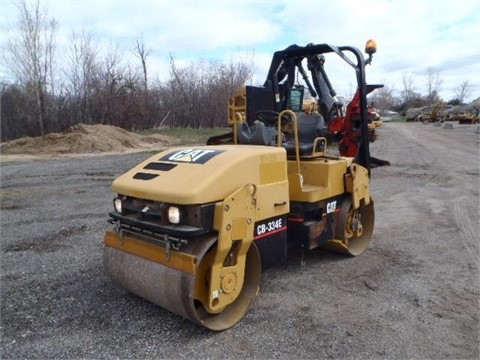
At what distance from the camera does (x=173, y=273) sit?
2990 mm

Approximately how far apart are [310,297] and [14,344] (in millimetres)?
2292

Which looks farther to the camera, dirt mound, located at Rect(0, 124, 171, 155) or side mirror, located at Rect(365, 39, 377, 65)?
dirt mound, located at Rect(0, 124, 171, 155)

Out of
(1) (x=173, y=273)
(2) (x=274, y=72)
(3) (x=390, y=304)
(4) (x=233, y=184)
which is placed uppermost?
(2) (x=274, y=72)

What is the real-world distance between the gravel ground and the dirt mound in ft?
38.6

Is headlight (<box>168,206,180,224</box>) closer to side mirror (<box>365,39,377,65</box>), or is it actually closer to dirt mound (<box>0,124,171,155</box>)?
side mirror (<box>365,39,377,65</box>)

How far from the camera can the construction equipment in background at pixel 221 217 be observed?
3.01 m

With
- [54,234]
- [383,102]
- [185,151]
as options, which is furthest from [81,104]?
[383,102]

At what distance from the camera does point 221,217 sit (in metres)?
3.02

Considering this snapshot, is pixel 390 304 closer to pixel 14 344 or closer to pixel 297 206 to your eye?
pixel 297 206

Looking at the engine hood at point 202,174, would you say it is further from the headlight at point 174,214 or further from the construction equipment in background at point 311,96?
the construction equipment in background at point 311,96

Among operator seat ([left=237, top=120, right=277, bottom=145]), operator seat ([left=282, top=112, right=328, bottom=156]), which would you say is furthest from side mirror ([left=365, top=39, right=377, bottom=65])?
operator seat ([left=237, top=120, right=277, bottom=145])

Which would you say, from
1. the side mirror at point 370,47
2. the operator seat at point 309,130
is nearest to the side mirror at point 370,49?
the side mirror at point 370,47

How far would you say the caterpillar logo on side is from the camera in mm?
3344

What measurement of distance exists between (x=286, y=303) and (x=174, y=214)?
52.4 inches
